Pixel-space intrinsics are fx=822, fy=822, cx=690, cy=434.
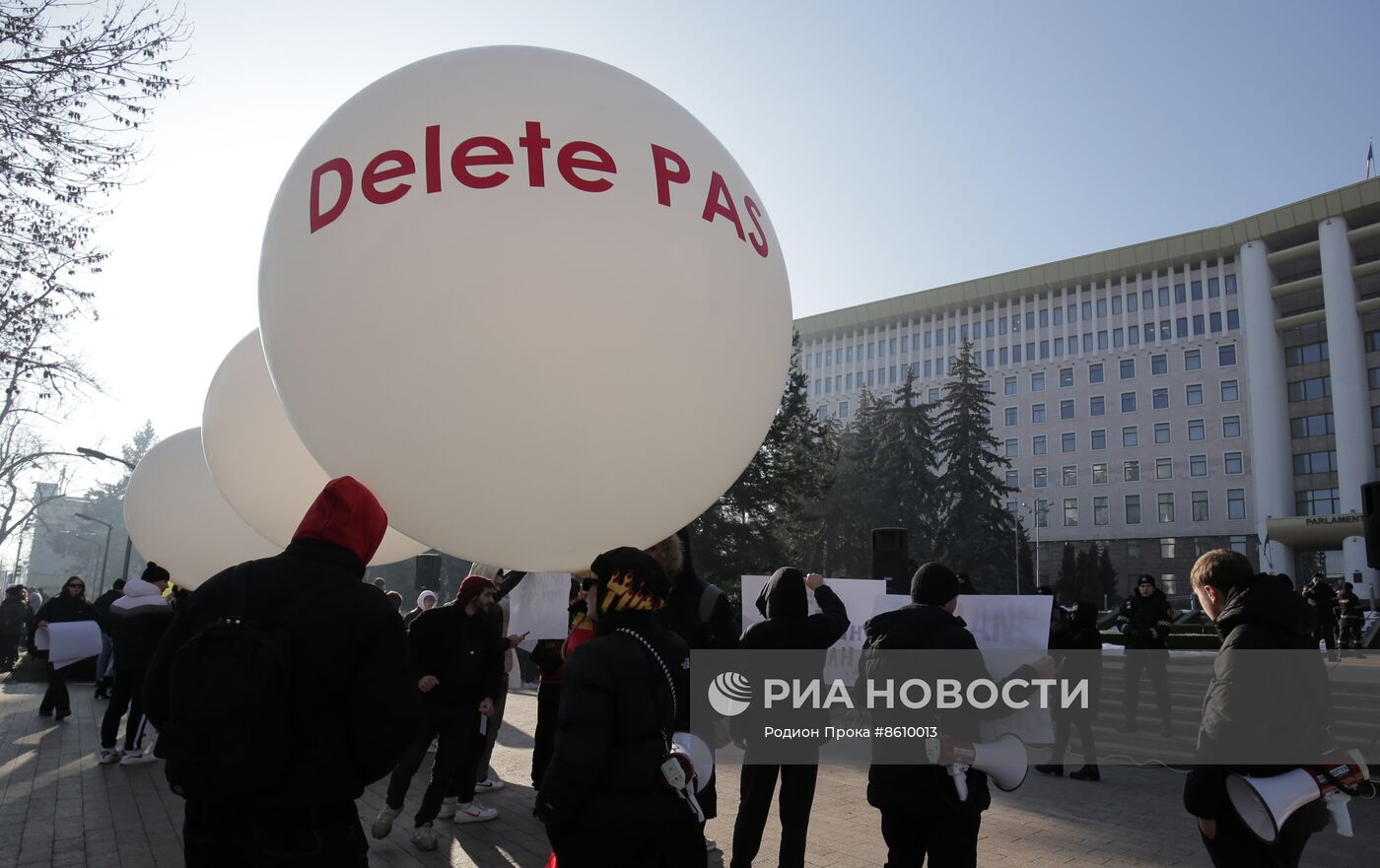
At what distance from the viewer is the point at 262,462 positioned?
4.63 m

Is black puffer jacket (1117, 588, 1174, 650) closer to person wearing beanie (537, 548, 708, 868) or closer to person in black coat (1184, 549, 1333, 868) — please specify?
person in black coat (1184, 549, 1333, 868)

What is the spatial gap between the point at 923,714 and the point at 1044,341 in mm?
68762

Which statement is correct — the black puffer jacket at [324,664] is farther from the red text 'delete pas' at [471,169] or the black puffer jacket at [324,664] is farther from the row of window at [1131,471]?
the row of window at [1131,471]

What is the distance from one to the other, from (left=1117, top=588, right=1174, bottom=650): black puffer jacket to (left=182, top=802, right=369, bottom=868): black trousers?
9.44 m

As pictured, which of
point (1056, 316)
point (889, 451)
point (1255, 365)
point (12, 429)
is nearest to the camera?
point (12, 429)

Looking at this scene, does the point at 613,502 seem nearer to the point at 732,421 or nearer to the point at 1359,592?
the point at 732,421

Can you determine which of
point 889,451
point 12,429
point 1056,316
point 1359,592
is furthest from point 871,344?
point 12,429

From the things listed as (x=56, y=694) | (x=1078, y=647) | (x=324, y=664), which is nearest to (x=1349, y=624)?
(x=1078, y=647)

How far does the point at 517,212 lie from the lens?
2574mm

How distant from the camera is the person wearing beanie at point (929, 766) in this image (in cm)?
330

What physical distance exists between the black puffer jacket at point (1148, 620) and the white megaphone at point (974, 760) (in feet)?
23.1

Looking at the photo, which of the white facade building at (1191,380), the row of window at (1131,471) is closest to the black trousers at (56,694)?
the row of window at (1131,471)

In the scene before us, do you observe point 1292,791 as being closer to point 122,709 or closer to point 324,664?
point 324,664

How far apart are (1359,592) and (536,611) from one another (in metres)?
54.4
